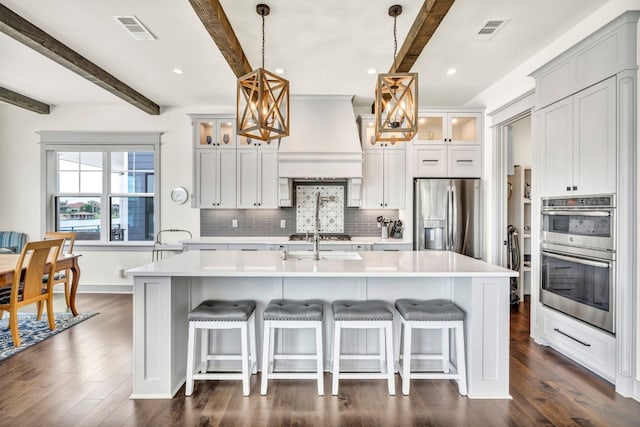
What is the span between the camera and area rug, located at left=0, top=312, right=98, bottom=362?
10.4 ft

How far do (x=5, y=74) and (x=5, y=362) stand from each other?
3418 millimetres

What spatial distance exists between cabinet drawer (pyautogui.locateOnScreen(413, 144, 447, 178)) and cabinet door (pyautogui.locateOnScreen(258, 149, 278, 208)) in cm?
203

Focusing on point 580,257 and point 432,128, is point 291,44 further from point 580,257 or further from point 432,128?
point 580,257

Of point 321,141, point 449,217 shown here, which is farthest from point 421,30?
point 449,217

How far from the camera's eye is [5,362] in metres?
2.89

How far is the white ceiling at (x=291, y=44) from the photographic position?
2.75 m

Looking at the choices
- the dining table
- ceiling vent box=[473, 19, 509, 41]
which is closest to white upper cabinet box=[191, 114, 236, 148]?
the dining table

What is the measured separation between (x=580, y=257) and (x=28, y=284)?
5070mm

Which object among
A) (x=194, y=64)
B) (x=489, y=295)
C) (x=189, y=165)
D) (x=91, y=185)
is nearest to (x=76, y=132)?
(x=91, y=185)

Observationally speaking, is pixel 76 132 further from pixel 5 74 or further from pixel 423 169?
pixel 423 169

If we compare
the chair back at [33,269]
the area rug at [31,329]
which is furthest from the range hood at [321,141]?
the area rug at [31,329]

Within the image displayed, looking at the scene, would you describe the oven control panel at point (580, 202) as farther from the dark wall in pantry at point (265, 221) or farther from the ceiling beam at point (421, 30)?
the dark wall in pantry at point (265, 221)

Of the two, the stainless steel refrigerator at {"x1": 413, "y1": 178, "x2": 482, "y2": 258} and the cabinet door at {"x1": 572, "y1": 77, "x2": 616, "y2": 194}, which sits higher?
the cabinet door at {"x1": 572, "y1": 77, "x2": 616, "y2": 194}

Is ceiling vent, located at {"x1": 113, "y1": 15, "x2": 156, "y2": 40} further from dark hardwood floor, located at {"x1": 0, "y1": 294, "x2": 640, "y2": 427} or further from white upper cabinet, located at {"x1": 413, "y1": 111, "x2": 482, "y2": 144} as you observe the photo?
white upper cabinet, located at {"x1": 413, "y1": 111, "x2": 482, "y2": 144}
